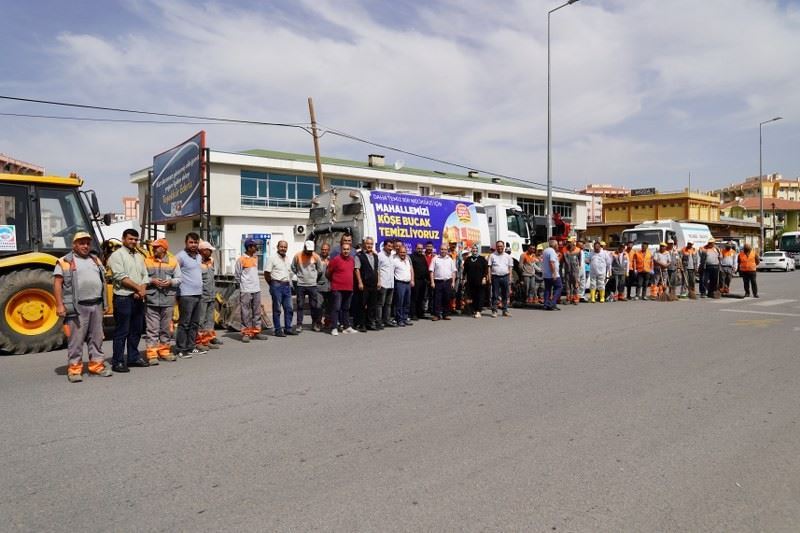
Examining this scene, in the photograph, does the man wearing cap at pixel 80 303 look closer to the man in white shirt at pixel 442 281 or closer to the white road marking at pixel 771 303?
the man in white shirt at pixel 442 281

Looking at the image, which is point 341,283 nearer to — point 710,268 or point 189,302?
point 189,302

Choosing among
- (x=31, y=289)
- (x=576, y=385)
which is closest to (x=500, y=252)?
(x=576, y=385)

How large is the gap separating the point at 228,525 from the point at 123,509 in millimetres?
701

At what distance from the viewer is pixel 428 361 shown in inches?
290

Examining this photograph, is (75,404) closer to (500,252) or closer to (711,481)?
(711,481)

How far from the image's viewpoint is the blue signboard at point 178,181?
15984 mm

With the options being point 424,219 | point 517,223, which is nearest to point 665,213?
point 517,223

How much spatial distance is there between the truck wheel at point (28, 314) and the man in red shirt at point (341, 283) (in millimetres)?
4266

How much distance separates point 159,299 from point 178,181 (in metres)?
11.7

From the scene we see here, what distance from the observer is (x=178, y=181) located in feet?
58.7

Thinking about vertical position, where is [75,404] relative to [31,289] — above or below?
below

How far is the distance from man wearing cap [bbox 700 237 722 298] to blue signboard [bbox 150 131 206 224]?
575 inches

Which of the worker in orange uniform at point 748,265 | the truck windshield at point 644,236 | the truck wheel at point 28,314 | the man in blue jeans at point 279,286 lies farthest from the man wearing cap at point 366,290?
the truck windshield at point 644,236

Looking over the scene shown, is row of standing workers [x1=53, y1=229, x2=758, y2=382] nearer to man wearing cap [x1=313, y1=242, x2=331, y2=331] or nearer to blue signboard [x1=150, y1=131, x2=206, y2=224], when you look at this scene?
man wearing cap [x1=313, y1=242, x2=331, y2=331]
